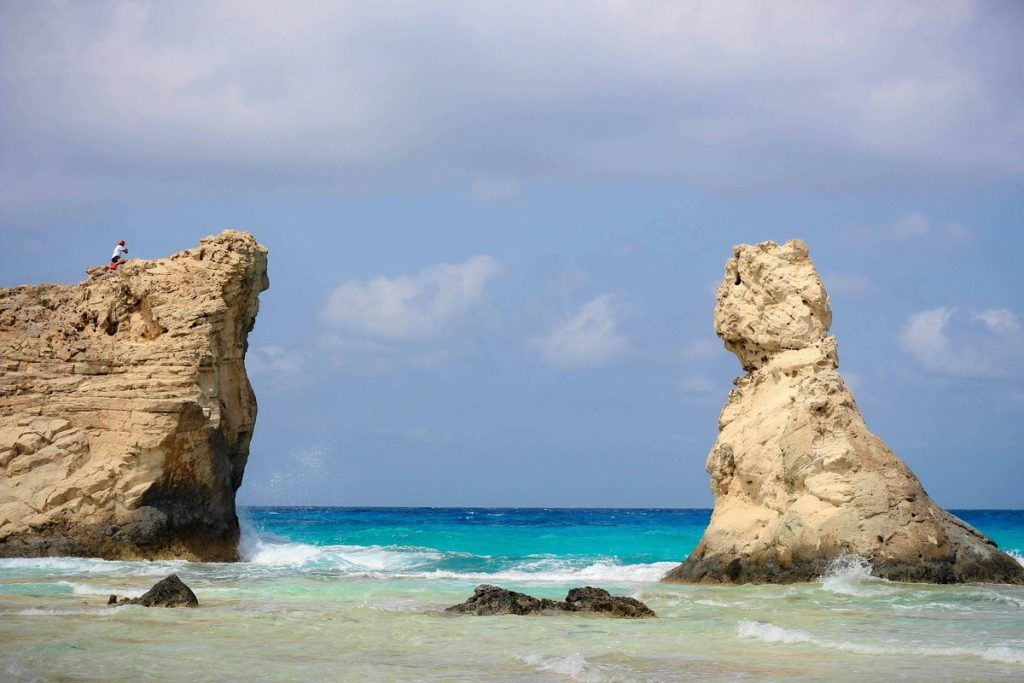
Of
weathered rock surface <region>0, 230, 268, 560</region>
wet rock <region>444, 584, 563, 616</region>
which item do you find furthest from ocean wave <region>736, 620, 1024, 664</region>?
weathered rock surface <region>0, 230, 268, 560</region>

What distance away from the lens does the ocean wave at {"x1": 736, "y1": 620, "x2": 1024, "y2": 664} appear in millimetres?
10344

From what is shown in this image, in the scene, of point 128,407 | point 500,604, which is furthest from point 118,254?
point 500,604

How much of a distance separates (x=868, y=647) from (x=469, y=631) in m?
3.87

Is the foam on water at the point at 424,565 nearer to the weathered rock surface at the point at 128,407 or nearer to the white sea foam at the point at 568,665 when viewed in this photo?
the weathered rock surface at the point at 128,407

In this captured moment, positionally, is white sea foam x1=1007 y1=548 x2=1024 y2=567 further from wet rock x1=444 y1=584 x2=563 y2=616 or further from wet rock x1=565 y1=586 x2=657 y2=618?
wet rock x1=444 y1=584 x2=563 y2=616

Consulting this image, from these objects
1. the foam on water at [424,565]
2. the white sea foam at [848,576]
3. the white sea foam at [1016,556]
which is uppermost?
the white sea foam at [1016,556]

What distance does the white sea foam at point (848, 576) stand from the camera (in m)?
15.4

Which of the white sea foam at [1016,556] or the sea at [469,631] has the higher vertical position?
the white sea foam at [1016,556]

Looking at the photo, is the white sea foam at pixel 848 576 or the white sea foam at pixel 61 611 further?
the white sea foam at pixel 848 576

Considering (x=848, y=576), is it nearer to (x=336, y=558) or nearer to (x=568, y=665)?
(x=568, y=665)

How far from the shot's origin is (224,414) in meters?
22.8

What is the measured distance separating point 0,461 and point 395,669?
45.7 ft

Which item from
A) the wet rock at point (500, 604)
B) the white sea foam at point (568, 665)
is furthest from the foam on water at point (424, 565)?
the white sea foam at point (568, 665)

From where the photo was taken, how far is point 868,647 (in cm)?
1078
